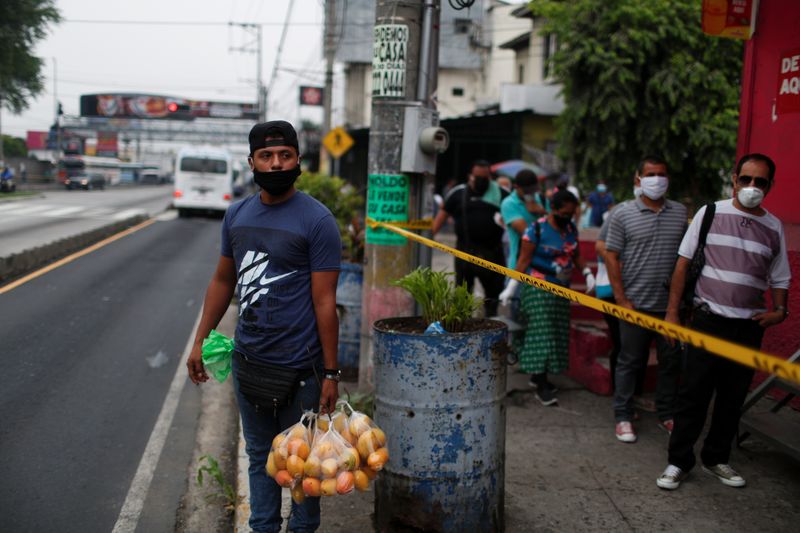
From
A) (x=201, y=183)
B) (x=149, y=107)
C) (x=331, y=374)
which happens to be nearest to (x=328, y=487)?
(x=331, y=374)

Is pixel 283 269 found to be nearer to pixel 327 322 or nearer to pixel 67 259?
pixel 327 322

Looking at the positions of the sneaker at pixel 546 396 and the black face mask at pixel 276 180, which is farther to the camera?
the sneaker at pixel 546 396

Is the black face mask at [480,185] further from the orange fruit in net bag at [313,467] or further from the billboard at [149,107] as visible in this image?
the billboard at [149,107]

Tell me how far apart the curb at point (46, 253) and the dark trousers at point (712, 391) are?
1007cm

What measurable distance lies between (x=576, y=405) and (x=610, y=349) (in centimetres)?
74

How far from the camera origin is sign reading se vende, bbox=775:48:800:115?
6.04 meters

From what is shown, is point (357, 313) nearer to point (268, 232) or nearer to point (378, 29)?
point (378, 29)

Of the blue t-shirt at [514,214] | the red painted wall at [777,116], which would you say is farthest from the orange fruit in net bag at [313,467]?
the blue t-shirt at [514,214]

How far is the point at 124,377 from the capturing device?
7355 millimetres

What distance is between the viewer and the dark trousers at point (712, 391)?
4.48 meters

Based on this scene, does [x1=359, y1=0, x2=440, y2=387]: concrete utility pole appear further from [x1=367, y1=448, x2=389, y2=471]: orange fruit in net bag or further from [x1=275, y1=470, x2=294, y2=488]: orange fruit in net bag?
[x1=275, y1=470, x2=294, y2=488]: orange fruit in net bag

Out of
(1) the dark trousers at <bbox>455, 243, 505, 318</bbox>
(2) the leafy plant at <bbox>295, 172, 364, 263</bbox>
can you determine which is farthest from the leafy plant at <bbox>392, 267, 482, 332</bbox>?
(2) the leafy plant at <bbox>295, 172, 364, 263</bbox>

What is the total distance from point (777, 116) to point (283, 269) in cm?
468

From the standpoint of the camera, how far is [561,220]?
21.3 feet
